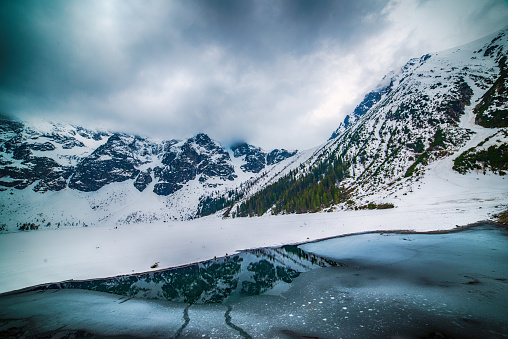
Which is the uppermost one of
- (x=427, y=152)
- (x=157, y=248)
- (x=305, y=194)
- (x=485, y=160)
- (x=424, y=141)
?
(x=424, y=141)

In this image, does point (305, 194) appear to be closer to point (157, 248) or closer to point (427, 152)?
point (427, 152)

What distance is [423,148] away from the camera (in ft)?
293

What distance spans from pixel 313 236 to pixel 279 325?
25156 mm

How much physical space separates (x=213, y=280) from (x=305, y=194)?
9327 cm

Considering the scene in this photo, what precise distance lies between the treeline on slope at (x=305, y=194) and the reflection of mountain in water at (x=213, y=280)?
7077cm

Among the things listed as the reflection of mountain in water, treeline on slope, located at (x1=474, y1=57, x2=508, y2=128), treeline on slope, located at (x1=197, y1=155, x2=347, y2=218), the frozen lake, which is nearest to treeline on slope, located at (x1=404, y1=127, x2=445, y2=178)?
treeline on slope, located at (x1=474, y1=57, x2=508, y2=128)

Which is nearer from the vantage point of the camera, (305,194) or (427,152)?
(427,152)

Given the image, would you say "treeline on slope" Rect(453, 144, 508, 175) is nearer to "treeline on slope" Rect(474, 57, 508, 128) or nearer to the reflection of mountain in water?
"treeline on slope" Rect(474, 57, 508, 128)

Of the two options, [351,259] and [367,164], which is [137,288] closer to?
[351,259]

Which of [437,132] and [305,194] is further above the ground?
[437,132]

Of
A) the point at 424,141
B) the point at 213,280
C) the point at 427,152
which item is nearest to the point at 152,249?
the point at 213,280

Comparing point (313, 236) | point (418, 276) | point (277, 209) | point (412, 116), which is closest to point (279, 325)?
point (418, 276)

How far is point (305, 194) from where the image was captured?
4107 inches

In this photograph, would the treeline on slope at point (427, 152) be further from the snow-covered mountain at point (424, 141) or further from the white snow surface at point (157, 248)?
the white snow surface at point (157, 248)
